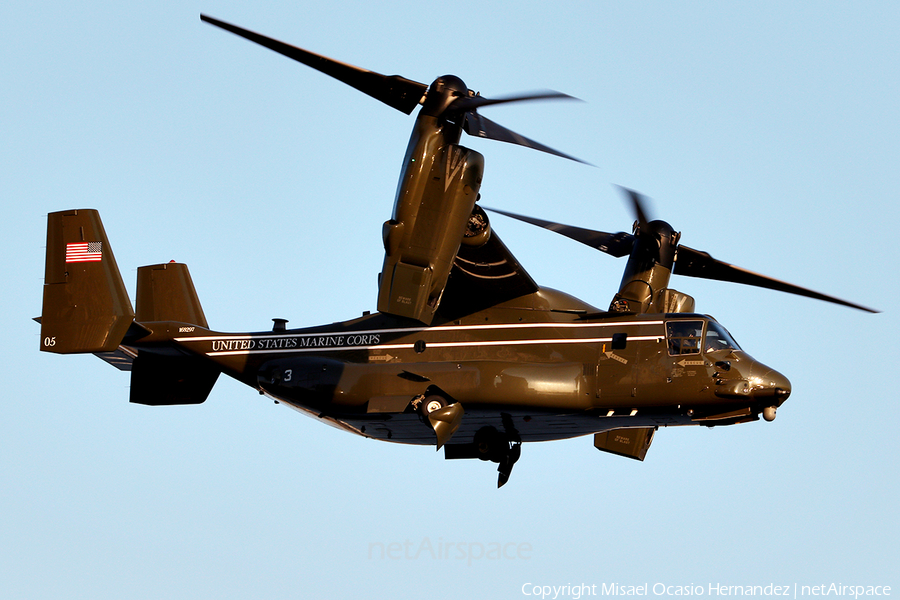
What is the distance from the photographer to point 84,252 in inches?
774

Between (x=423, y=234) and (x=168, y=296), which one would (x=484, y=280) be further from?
(x=168, y=296)

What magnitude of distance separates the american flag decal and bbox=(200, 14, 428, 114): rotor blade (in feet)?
18.4

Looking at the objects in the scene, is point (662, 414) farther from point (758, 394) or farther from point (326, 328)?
point (326, 328)

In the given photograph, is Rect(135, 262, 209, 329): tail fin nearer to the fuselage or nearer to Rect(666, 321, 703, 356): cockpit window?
the fuselage

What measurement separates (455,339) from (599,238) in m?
4.29

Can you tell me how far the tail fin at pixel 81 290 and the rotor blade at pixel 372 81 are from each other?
5591mm

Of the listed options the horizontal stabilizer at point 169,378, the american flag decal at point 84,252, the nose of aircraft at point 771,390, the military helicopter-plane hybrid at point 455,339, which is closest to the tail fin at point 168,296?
the military helicopter-plane hybrid at point 455,339

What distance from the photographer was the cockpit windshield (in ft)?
59.1

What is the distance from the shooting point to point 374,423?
19.0 metres

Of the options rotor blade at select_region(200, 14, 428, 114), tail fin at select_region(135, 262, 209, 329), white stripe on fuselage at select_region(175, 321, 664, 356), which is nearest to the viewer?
rotor blade at select_region(200, 14, 428, 114)

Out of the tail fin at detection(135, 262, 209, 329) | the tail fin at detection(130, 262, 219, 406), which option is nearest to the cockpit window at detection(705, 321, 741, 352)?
the tail fin at detection(130, 262, 219, 406)

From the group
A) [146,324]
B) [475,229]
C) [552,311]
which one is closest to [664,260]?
[552,311]

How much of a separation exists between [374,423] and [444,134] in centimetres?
548

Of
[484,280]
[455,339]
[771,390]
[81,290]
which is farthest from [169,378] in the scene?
[771,390]
